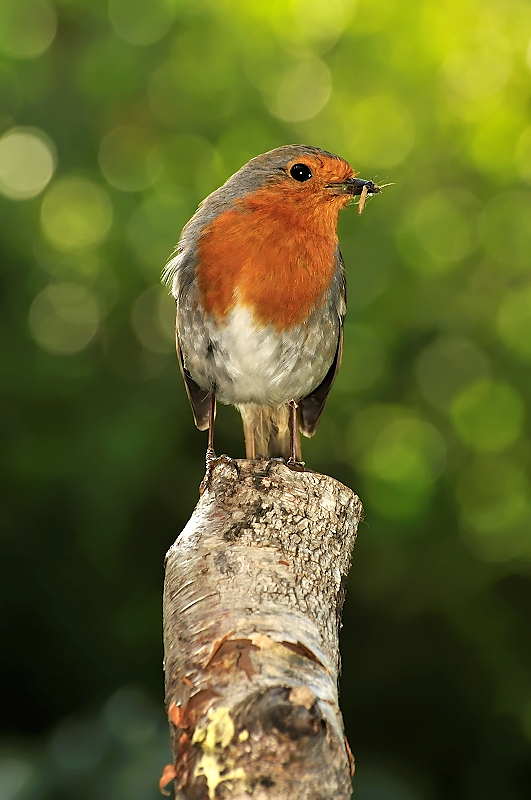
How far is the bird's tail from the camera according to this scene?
394cm

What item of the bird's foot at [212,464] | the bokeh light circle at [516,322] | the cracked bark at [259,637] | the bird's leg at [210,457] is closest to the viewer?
the cracked bark at [259,637]

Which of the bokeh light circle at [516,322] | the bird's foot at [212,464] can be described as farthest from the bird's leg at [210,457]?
the bokeh light circle at [516,322]

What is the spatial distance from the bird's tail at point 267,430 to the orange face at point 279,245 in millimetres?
804

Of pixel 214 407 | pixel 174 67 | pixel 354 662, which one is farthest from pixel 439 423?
pixel 174 67

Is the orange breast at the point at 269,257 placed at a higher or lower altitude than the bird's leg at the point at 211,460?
higher

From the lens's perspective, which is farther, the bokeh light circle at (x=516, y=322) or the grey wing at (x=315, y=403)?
the bokeh light circle at (x=516, y=322)

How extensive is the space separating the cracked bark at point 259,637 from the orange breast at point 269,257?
2.38 ft

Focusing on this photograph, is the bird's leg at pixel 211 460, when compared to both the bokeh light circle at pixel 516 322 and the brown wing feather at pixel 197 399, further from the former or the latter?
the bokeh light circle at pixel 516 322

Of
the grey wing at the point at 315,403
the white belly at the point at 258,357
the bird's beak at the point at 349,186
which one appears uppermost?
the bird's beak at the point at 349,186

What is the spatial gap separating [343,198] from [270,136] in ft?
6.32

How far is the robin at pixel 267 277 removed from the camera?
316 centimetres

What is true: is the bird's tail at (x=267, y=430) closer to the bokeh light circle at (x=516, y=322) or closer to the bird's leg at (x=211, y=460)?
the bird's leg at (x=211, y=460)

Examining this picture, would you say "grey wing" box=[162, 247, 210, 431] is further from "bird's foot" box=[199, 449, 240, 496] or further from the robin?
"bird's foot" box=[199, 449, 240, 496]

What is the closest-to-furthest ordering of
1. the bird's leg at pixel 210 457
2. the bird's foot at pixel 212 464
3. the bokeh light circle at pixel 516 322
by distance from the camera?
the bird's foot at pixel 212 464, the bird's leg at pixel 210 457, the bokeh light circle at pixel 516 322
